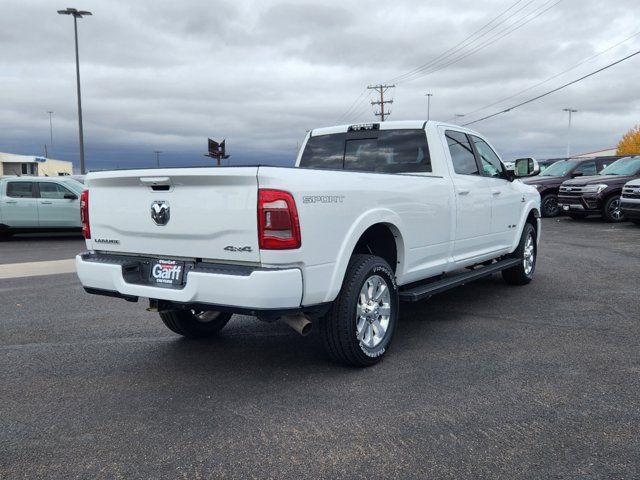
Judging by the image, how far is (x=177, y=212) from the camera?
12.6ft

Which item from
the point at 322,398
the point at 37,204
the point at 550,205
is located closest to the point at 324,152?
the point at 322,398

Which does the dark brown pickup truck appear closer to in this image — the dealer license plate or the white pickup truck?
the white pickup truck

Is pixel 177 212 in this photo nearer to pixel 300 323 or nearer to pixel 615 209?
pixel 300 323

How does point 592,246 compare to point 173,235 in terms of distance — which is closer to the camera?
point 173,235

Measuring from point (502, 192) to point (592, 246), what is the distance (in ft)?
19.4

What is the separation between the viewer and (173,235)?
3887mm

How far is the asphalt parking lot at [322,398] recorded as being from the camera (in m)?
2.94

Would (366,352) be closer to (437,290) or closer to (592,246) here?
(437,290)

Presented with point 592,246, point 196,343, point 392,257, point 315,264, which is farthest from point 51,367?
point 592,246

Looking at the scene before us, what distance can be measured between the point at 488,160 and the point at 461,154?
861mm

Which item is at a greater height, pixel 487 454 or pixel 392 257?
pixel 392 257

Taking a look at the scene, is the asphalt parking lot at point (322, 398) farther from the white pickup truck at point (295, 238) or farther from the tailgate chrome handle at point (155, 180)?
the tailgate chrome handle at point (155, 180)

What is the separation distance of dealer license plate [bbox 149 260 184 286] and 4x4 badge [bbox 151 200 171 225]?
288 millimetres

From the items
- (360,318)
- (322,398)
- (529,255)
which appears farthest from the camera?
(529,255)
